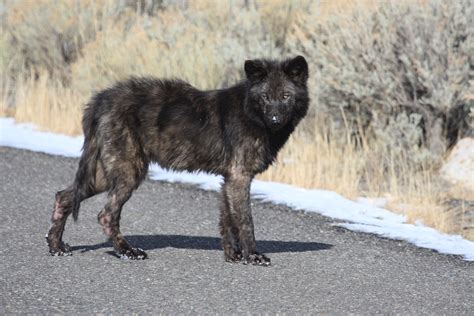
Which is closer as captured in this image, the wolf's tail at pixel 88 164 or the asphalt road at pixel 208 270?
the asphalt road at pixel 208 270

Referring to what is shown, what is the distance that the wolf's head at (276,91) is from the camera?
839 centimetres

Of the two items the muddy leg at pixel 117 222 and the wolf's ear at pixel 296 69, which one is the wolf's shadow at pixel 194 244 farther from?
the wolf's ear at pixel 296 69

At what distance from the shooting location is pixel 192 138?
8.83m

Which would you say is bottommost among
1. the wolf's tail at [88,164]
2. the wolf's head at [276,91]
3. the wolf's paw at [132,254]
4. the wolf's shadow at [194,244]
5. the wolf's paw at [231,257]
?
the wolf's shadow at [194,244]

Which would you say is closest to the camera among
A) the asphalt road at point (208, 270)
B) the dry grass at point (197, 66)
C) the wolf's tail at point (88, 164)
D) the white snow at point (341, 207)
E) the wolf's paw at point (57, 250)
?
the asphalt road at point (208, 270)

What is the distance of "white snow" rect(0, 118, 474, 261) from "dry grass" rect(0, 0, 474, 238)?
30cm

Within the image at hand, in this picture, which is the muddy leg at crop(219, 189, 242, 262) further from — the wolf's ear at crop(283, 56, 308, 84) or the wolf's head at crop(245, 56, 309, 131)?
the wolf's ear at crop(283, 56, 308, 84)

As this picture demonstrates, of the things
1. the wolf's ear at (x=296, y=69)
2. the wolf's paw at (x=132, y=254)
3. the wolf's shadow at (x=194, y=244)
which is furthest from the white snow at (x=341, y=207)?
the wolf's ear at (x=296, y=69)

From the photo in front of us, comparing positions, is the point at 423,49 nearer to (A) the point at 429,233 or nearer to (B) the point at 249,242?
(A) the point at 429,233

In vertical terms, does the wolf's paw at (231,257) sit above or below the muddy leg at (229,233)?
below

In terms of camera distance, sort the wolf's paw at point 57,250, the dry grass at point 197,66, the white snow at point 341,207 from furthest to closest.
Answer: the dry grass at point 197,66 < the white snow at point 341,207 < the wolf's paw at point 57,250

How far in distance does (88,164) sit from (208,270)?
4.90 feet

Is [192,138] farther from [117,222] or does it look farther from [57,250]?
[57,250]

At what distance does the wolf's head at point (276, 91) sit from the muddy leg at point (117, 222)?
49.0 inches
